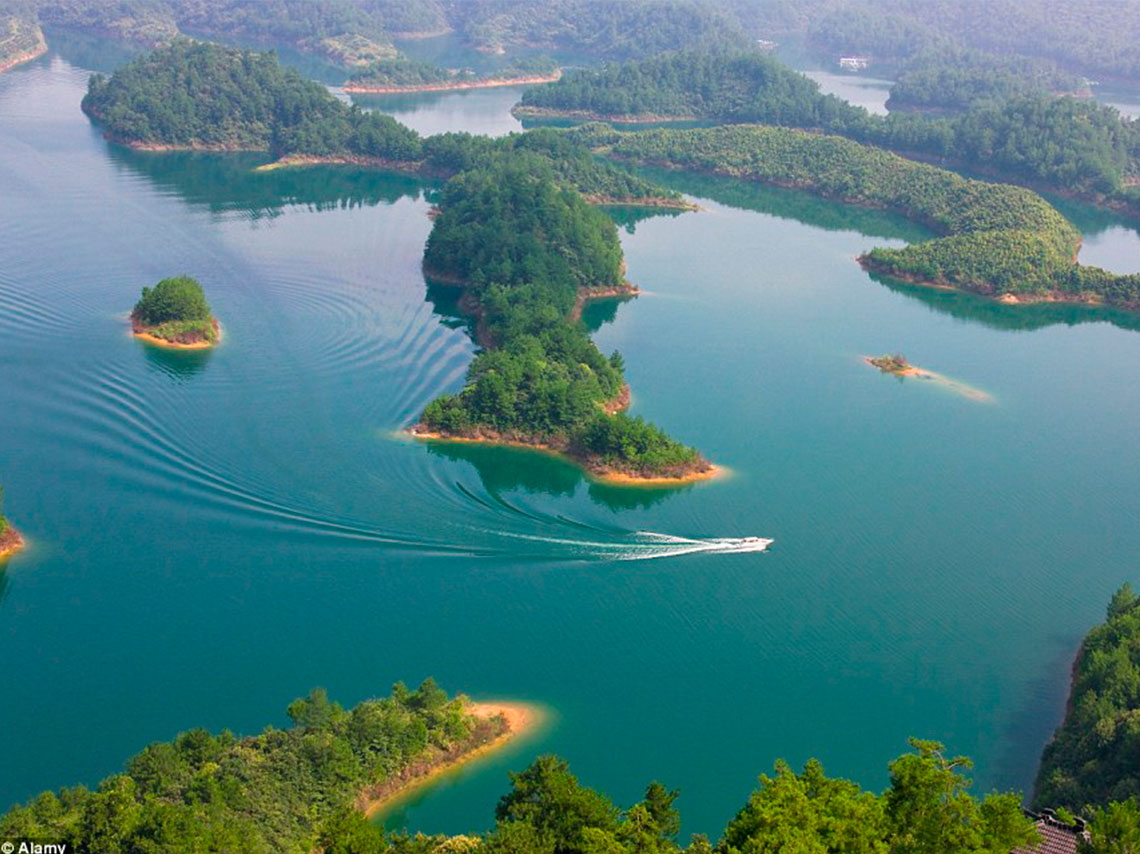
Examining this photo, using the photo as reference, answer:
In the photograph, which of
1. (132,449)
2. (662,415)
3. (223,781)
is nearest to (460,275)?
(662,415)

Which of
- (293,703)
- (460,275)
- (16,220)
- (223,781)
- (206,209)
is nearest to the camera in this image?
(223,781)

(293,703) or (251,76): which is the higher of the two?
(251,76)

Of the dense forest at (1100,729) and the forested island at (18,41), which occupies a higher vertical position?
the forested island at (18,41)

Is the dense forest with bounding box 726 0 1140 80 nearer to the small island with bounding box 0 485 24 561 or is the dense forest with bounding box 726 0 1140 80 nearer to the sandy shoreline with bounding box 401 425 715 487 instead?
the sandy shoreline with bounding box 401 425 715 487

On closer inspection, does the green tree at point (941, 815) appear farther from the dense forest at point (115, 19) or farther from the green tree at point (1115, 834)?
the dense forest at point (115, 19)

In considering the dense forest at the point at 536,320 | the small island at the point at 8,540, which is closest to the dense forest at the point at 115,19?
the dense forest at the point at 536,320

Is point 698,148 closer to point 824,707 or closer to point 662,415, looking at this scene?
point 662,415

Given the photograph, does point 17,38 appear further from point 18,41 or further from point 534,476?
point 534,476
